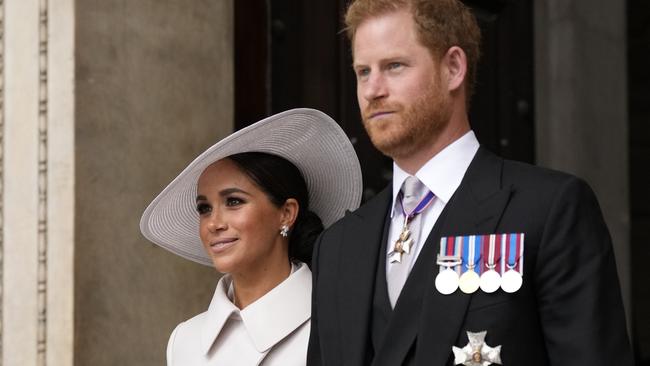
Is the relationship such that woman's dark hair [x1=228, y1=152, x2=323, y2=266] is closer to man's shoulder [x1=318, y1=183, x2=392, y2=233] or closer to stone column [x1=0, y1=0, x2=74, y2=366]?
man's shoulder [x1=318, y1=183, x2=392, y2=233]

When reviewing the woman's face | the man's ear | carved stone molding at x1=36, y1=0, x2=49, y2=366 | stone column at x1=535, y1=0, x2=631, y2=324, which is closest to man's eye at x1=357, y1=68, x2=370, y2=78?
the man's ear

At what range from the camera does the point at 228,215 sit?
127 inches

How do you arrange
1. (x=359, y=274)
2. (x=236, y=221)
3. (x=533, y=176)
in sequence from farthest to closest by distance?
(x=236, y=221)
(x=359, y=274)
(x=533, y=176)

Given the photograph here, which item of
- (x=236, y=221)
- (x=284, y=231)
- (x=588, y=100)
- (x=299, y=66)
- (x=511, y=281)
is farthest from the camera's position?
(x=588, y=100)

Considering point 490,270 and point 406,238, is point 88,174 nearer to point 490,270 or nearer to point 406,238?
point 406,238

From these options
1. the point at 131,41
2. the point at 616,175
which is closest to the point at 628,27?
the point at 616,175

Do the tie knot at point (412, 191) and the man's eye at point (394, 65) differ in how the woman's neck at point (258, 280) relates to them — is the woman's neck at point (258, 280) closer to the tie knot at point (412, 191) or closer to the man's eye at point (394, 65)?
the tie knot at point (412, 191)

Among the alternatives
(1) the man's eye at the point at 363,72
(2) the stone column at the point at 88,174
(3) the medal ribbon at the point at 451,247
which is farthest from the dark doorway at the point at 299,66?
(3) the medal ribbon at the point at 451,247

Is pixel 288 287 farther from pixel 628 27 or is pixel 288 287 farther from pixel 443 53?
pixel 628 27

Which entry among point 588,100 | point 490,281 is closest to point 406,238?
point 490,281

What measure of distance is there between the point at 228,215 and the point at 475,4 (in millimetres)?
2362

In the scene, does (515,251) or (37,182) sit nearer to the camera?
(515,251)

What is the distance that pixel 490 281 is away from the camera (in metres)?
2.44

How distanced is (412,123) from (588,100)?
126 inches
